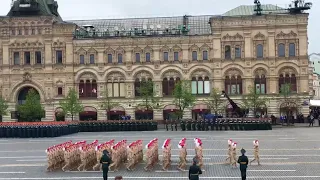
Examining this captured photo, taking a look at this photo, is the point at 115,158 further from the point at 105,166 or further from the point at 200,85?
the point at 200,85

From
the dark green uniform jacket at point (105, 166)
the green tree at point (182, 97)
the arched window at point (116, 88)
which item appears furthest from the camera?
the arched window at point (116, 88)

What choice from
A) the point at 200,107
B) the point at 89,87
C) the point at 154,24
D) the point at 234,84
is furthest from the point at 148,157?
the point at 154,24

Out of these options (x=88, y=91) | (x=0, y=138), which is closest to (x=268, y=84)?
(x=88, y=91)

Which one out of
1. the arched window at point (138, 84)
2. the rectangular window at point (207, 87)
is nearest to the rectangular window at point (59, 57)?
the arched window at point (138, 84)

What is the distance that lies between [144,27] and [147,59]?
298 inches

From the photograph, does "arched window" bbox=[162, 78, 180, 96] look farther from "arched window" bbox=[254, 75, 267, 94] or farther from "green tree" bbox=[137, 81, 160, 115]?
"arched window" bbox=[254, 75, 267, 94]

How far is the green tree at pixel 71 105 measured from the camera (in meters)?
64.8

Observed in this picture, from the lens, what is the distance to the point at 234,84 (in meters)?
68.8

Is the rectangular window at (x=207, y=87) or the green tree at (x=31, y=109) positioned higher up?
the rectangular window at (x=207, y=87)

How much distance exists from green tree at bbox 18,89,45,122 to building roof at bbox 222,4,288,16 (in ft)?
91.4

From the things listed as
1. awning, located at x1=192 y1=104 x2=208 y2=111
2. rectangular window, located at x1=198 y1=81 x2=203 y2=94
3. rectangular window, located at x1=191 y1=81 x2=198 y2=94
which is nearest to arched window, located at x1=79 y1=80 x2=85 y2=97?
rectangular window, located at x1=191 y1=81 x2=198 y2=94

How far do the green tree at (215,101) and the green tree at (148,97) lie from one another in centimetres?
658

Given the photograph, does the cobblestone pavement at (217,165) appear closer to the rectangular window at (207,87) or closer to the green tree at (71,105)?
the green tree at (71,105)

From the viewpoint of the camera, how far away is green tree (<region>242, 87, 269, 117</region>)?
65000 millimetres
